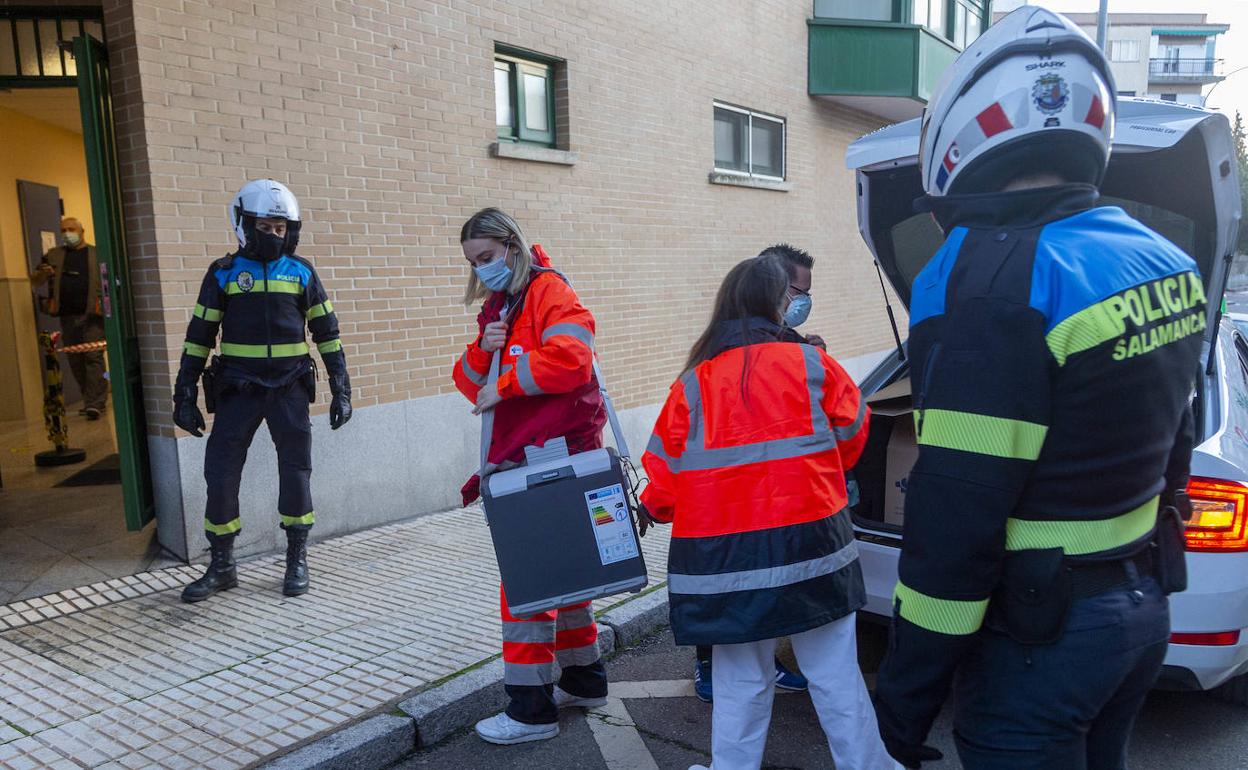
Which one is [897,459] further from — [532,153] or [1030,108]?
[532,153]

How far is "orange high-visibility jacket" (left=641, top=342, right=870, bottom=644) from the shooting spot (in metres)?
2.63

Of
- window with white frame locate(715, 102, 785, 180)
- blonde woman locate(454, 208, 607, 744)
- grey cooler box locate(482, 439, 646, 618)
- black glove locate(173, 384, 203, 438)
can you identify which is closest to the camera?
grey cooler box locate(482, 439, 646, 618)

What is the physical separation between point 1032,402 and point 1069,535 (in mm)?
263

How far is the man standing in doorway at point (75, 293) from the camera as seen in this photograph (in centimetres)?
892

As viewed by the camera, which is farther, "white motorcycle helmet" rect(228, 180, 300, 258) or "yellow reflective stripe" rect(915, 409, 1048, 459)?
"white motorcycle helmet" rect(228, 180, 300, 258)

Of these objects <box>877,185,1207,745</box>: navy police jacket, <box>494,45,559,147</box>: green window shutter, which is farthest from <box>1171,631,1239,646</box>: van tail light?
<box>494,45,559,147</box>: green window shutter

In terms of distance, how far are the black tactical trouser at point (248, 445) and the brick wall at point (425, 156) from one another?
642 mm

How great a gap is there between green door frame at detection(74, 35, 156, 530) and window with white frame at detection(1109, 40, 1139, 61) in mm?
74711

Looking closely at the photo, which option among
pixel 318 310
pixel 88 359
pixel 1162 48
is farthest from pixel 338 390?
pixel 1162 48

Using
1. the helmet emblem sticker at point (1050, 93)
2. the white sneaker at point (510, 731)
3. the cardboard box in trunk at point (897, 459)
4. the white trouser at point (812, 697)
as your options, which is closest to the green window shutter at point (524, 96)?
the cardboard box in trunk at point (897, 459)

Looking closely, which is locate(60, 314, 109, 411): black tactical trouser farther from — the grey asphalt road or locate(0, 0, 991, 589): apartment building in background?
the grey asphalt road

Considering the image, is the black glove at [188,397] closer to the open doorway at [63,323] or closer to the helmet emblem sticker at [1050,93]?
the open doorway at [63,323]

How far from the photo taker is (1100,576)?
165 centimetres

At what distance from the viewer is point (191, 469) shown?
17.0 ft
